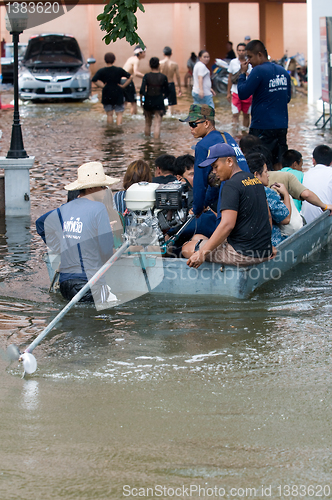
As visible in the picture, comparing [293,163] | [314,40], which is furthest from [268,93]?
[314,40]

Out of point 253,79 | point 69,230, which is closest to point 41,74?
point 253,79

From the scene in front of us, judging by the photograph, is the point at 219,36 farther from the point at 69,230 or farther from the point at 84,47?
the point at 69,230

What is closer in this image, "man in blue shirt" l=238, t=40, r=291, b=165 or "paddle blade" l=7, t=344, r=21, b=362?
"paddle blade" l=7, t=344, r=21, b=362

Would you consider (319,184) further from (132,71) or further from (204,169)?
(132,71)

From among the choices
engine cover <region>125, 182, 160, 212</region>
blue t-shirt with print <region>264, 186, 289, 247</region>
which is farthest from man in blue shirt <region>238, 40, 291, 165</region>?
engine cover <region>125, 182, 160, 212</region>

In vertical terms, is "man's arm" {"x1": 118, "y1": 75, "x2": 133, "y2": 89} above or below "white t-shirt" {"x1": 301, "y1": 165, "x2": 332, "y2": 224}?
above

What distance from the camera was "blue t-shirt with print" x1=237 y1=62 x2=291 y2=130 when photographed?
8.50 meters

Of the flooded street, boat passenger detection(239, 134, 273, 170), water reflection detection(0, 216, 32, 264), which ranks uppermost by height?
boat passenger detection(239, 134, 273, 170)

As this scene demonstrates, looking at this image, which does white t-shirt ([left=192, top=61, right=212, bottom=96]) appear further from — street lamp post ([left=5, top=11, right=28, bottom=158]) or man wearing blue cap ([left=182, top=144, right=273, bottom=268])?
man wearing blue cap ([left=182, top=144, right=273, bottom=268])

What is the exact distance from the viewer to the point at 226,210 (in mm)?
5434

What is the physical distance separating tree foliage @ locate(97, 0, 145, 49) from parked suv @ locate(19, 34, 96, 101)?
11.2 m

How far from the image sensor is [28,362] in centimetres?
434

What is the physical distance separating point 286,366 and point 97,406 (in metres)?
1.29

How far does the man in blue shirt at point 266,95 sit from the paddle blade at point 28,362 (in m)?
5.16
